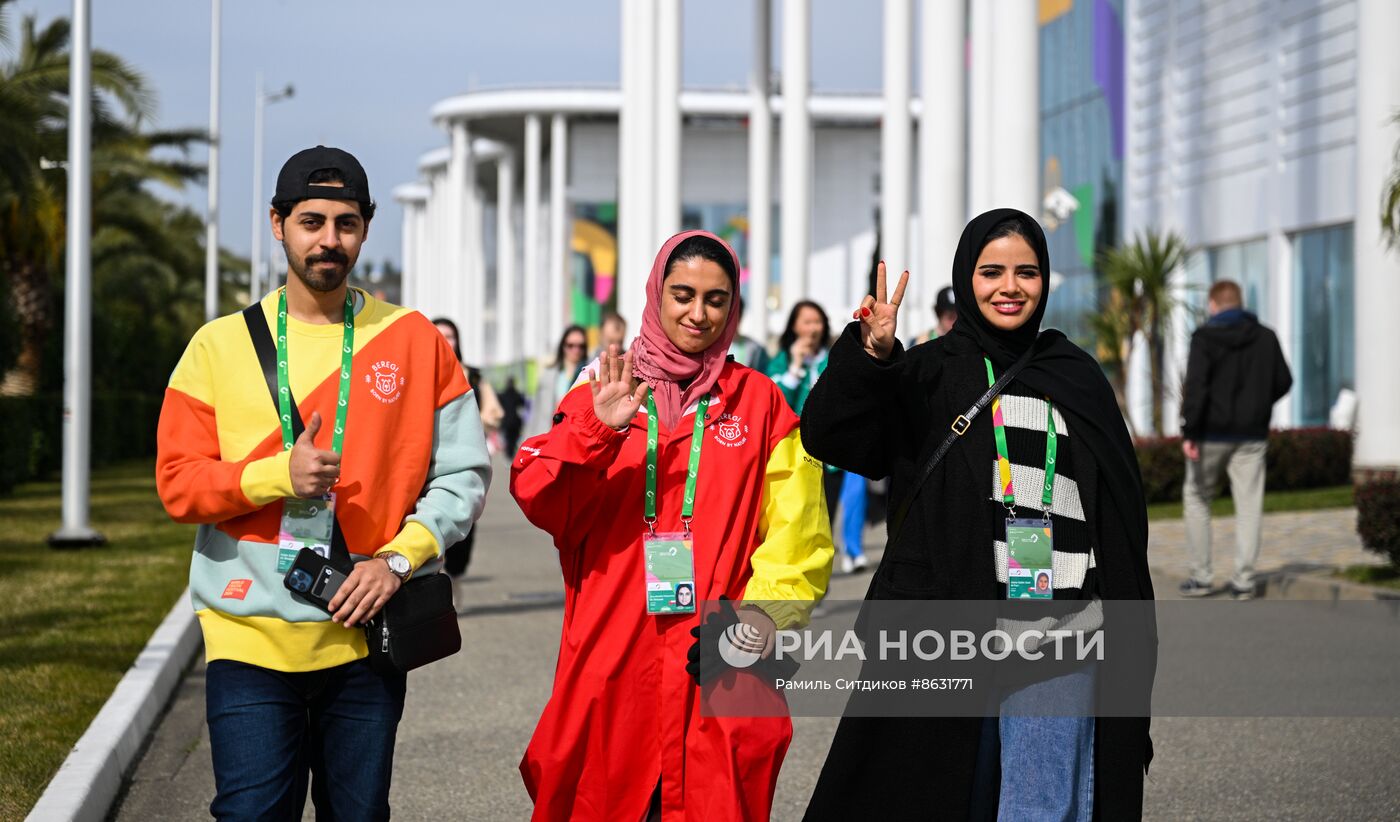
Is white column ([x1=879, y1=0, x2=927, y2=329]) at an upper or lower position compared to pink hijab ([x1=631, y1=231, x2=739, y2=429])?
upper

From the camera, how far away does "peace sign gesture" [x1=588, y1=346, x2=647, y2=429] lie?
4230mm

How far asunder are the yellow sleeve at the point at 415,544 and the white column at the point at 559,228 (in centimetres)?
6852

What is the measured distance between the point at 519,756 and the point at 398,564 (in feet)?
11.6

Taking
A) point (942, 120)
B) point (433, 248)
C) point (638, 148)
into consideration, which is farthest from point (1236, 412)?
point (433, 248)

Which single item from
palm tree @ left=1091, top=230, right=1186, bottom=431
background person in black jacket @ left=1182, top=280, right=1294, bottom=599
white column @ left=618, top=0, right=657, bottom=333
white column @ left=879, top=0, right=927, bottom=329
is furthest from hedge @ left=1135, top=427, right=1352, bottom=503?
white column @ left=618, top=0, right=657, bottom=333

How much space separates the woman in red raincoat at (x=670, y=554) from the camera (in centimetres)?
428

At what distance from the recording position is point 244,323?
13.9 feet

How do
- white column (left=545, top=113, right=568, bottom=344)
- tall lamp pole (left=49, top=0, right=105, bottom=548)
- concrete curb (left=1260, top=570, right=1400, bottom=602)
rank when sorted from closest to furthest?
concrete curb (left=1260, top=570, right=1400, bottom=602)
tall lamp pole (left=49, top=0, right=105, bottom=548)
white column (left=545, top=113, right=568, bottom=344)

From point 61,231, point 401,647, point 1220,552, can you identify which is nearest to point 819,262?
point 61,231

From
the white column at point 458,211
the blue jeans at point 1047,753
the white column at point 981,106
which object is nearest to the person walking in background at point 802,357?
the blue jeans at point 1047,753

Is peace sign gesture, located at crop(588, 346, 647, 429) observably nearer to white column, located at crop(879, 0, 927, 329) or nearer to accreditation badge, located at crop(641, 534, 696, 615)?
accreditation badge, located at crop(641, 534, 696, 615)

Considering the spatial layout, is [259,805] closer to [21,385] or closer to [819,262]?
[21,385]

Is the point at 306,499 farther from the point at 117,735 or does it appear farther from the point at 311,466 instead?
the point at 117,735

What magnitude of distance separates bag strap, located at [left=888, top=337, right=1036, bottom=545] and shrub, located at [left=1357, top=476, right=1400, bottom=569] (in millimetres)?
8683
